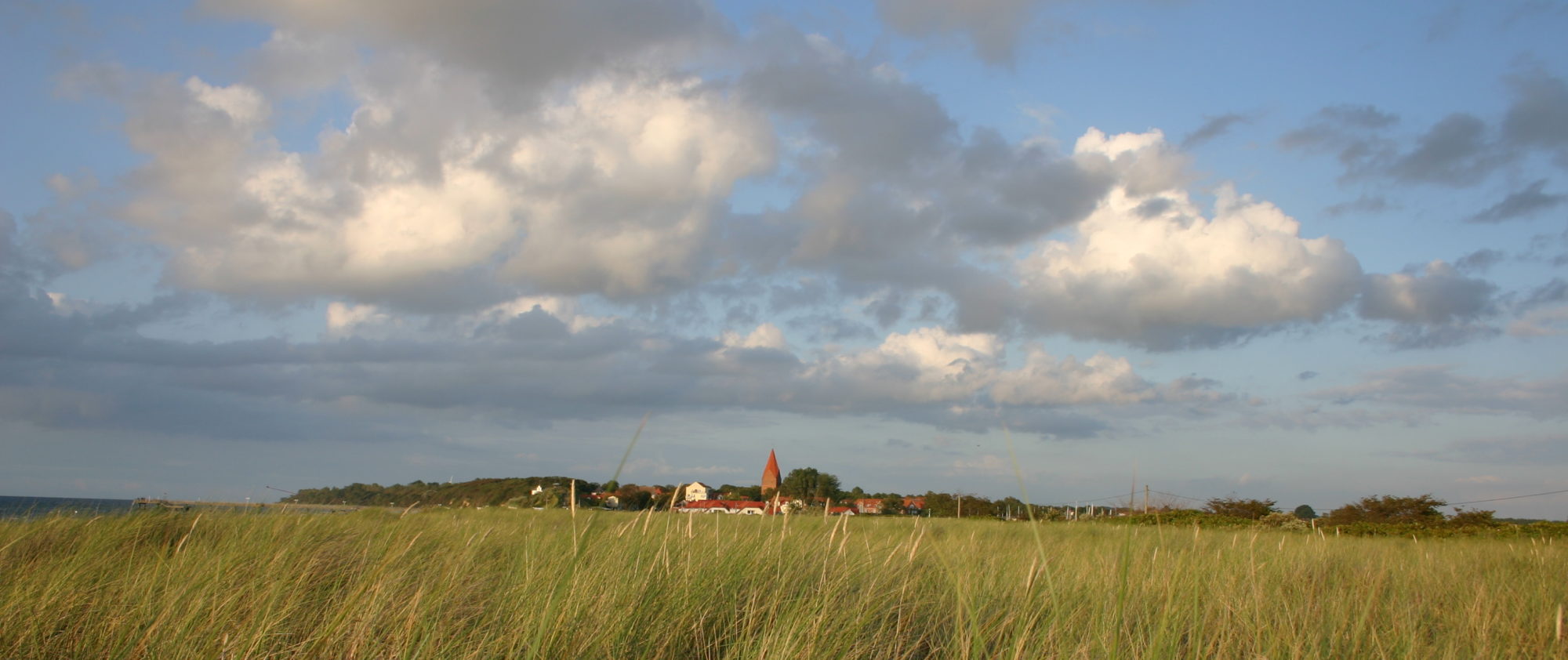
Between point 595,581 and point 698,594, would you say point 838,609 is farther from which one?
point 595,581

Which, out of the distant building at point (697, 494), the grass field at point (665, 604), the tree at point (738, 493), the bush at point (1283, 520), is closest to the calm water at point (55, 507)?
the grass field at point (665, 604)

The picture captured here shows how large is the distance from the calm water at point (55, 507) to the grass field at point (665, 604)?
508mm

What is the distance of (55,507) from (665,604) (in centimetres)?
650

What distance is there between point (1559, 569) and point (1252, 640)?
5.60 metres

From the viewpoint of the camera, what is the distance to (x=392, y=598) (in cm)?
369

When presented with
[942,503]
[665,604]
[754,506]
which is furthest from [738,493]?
[665,604]

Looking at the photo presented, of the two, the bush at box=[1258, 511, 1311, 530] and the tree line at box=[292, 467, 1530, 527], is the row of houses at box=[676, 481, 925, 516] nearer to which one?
the tree line at box=[292, 467, 1530, 527]

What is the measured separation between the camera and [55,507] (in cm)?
688

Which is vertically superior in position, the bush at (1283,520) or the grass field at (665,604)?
the grass field at (665,604)

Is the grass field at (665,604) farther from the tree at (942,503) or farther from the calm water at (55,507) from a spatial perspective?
the tree at (942,503)

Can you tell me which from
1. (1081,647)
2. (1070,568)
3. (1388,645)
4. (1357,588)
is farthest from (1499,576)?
(1081,647)

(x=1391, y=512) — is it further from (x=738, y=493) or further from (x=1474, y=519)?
(x=738, y=493)

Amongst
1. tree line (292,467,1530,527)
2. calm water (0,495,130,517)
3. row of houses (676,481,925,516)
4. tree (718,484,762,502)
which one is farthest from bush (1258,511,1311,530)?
calm water (0,495,130,517)

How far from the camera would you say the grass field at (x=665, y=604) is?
298 cm
